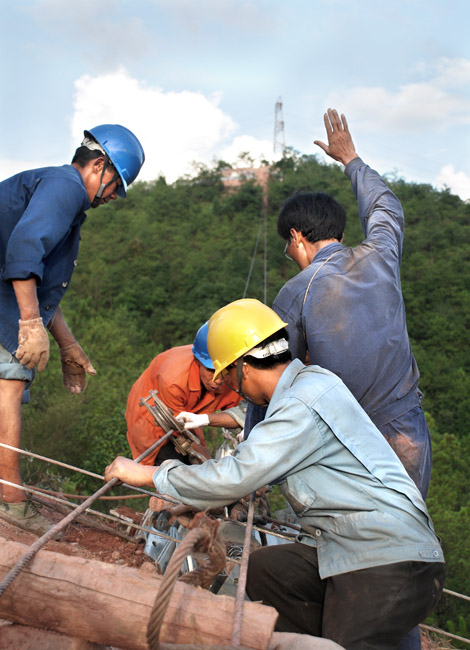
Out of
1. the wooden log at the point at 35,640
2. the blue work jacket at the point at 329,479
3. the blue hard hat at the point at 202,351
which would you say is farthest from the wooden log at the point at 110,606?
the blue hard hat at the point at 202,351

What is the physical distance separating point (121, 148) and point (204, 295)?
17.7 metres

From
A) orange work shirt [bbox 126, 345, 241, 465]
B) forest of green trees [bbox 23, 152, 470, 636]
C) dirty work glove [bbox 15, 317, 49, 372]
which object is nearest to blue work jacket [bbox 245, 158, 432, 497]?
dirty work glove [bbox 15, 317, 49, 372]

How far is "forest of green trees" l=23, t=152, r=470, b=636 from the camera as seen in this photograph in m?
9.22

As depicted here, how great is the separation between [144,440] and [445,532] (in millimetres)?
5916

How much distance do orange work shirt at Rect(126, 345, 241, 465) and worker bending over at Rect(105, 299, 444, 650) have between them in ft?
5.66

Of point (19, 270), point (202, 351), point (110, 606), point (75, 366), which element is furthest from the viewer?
point (202, 351)

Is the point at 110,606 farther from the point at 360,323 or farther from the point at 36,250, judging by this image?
the point at 36,250

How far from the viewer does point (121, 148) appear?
125 inches

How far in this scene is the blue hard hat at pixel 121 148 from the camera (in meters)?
3.16

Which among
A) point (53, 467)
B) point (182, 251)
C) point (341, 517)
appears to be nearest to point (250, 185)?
point (182, 251)

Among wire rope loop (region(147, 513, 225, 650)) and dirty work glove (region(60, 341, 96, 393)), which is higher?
dirty work glove (region(60, 341, 96, 393))

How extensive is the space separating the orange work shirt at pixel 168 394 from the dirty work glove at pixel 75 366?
427mm

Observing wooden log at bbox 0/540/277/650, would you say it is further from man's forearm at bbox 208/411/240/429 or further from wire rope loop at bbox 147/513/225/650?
man's forearm at bbox 208/411/240/429

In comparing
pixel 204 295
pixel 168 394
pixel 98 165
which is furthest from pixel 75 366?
pixel 204 295
